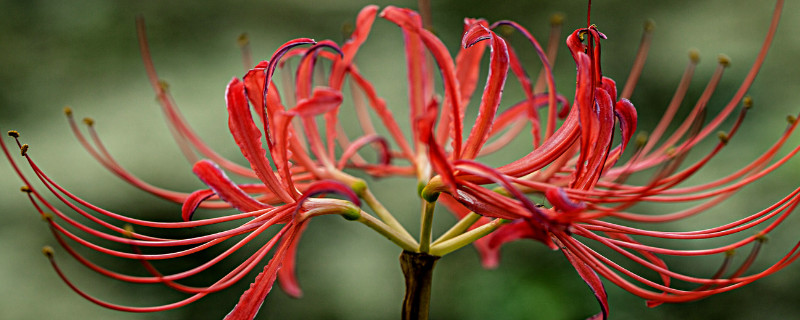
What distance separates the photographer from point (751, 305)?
1.30m

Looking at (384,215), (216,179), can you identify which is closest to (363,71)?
(384,215)

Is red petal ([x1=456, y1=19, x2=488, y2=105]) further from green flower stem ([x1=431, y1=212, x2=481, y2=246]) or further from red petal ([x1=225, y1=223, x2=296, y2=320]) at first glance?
red petal ([x1=225, y1=223, x2=296, y2=320])

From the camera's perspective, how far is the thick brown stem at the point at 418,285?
28.3 inches

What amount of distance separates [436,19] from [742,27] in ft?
2.50

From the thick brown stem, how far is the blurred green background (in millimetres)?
566

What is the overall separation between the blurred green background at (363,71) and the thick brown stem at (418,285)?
1.86 ft

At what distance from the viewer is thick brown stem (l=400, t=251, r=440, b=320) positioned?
0.72 meters

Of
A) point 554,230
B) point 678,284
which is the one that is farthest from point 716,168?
point 554,230

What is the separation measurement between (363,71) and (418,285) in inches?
45.6

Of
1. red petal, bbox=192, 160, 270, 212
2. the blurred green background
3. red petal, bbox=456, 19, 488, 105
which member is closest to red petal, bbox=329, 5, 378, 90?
red petal, bbox=456, 19, 488, 105

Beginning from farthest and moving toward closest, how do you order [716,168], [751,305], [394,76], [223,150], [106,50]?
[106,50], [394,76], [223,150], [716,168], [751,305]

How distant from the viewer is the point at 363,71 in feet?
5.96

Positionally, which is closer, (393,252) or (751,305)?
(751,305)

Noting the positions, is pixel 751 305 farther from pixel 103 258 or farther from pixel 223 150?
pixel 103 258
